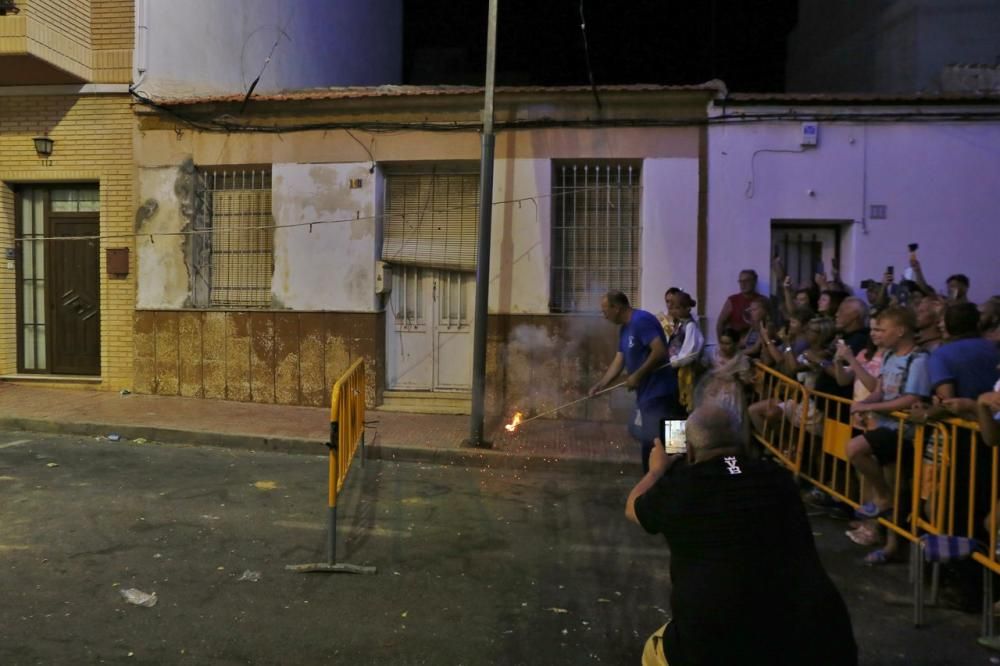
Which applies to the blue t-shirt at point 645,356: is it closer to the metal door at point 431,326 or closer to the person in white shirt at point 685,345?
the person in white shirt at point 685,345

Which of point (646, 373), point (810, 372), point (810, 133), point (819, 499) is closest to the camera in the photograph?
point (646, 373)

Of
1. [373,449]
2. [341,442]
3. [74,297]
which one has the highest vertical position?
[74,297]

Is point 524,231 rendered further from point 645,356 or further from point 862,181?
point 862,181

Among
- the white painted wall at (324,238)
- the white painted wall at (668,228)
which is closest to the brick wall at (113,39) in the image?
the white painted wall at (324,238)

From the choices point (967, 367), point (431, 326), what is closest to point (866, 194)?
point (967, 367)

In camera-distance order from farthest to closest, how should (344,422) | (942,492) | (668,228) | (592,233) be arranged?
(592,233) → (668,228) → (344,422) → (942,492)

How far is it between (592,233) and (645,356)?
407 cm

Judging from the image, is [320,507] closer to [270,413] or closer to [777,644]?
[270,413]

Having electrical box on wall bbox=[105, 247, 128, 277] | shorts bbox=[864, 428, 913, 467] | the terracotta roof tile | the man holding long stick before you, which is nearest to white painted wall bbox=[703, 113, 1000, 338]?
the terracotta roof tile

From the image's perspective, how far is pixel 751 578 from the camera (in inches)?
94.0

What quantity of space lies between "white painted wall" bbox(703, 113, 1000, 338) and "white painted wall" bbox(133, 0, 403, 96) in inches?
277

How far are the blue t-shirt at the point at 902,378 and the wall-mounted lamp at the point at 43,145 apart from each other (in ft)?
35.1

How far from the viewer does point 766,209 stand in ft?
30.2

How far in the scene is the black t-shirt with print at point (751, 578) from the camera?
2391mm
